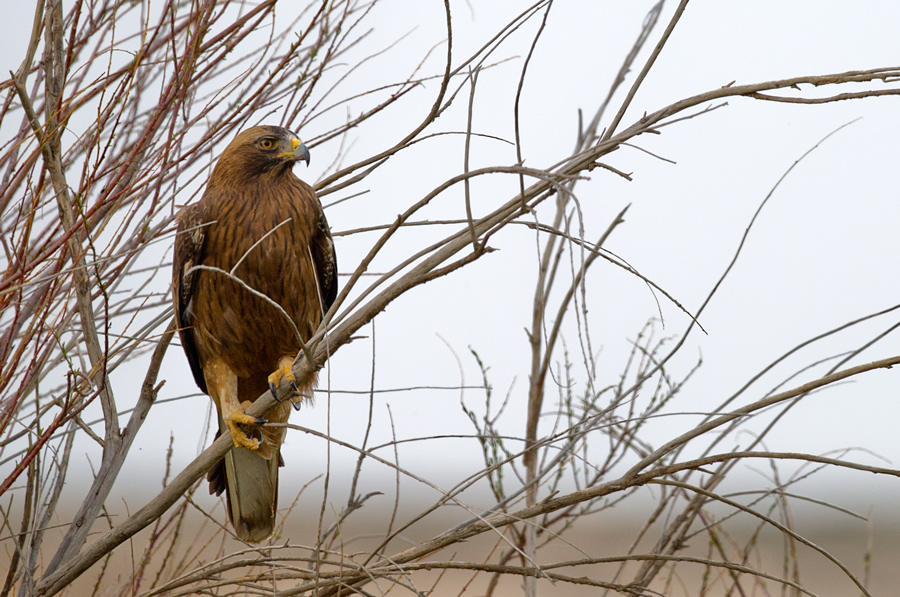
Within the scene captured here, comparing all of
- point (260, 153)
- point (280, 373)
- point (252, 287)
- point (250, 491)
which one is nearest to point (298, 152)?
point (260, 153)

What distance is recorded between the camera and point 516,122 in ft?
5.40

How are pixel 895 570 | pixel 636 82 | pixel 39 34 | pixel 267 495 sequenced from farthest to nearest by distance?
1. pixel 895 570
2. pixel 267 495
3. pixel 39 34
4. pixel 636 82

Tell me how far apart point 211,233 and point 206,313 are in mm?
341

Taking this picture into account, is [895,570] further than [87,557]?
Yes

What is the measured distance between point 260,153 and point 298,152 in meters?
0.22

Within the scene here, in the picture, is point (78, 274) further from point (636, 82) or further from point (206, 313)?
point (636, 82)

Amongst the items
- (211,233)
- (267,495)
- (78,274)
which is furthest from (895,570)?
(78,274)

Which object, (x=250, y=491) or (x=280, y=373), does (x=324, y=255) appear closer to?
(x=280, y=373)

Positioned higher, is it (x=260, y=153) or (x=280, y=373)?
(x=260, y=153)

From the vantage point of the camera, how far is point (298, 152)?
10.2 feet

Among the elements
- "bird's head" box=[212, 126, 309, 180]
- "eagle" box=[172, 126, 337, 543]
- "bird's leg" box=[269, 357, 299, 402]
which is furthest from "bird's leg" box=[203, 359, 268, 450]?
"bird's head" box=[212, 126, 309, 180]

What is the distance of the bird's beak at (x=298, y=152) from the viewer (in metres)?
3.11

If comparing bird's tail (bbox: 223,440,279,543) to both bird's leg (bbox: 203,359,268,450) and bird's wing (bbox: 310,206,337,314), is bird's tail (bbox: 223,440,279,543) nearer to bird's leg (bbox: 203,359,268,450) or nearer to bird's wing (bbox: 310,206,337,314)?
bird's leg (bbox: 203,359,268,450)

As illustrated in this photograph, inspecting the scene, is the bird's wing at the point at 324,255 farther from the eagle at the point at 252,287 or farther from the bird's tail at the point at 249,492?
the bird's tail at the point at 249,492
